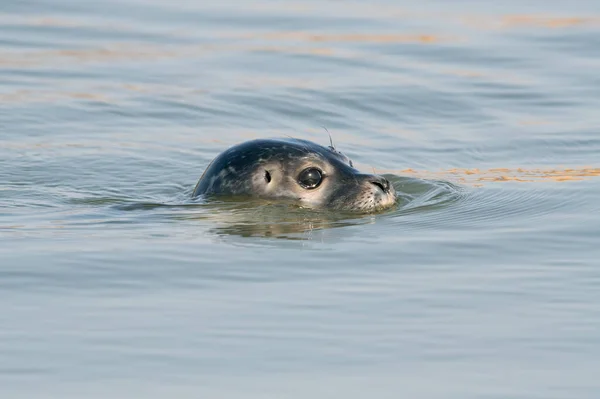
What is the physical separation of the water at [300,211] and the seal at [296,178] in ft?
0.71

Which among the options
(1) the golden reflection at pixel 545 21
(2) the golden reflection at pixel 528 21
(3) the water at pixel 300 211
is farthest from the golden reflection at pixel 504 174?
(1) the golden reflection at pixel 545 21

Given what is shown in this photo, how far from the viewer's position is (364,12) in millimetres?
18844

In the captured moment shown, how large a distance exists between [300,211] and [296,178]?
0.27 meters

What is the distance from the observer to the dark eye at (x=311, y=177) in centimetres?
1022

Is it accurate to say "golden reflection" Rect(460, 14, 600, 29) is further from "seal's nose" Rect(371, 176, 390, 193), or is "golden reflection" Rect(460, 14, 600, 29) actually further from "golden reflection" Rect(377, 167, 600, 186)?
"seal's nose" Rect(371, 176, 390, 193)

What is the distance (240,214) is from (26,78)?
20.1ft

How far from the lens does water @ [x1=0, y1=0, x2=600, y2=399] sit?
20.9 feet

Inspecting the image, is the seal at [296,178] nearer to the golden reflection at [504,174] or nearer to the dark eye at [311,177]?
the dark eye at [311,177]

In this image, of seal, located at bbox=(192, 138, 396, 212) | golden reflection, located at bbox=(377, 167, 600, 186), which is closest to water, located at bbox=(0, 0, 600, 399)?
golden reflection, located at bbox=(377, 167, 600, 186)

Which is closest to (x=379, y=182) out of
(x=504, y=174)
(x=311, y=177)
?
(x=311, y=177)

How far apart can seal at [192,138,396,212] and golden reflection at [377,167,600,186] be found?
62.2 inches

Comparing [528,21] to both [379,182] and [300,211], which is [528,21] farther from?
[300,211]

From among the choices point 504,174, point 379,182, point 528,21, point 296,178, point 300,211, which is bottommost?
point 300,211

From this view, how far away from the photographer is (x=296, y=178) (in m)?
10.2
